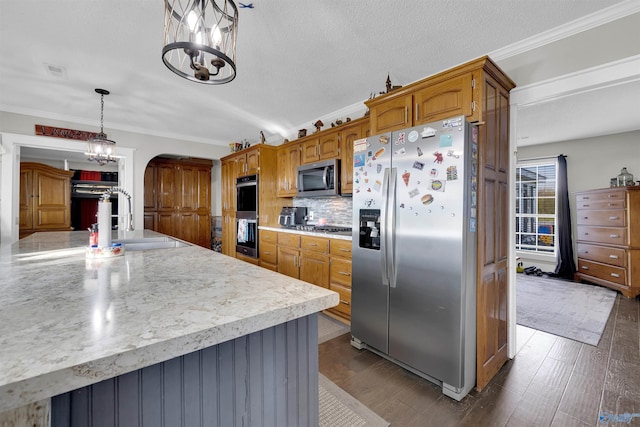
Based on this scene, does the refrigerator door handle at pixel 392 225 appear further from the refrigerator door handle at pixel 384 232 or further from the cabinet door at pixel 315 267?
the cabinet door at pixel 315 267

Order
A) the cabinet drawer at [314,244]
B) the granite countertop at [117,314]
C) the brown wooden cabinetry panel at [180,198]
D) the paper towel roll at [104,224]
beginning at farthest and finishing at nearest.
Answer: the brown wooden cabinetry panel at [180,198] < the cabinet drawer at [314,244] < the paper towel roll at [104,224] < the granite countertop at [117,314]

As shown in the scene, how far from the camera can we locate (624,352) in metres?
2.37

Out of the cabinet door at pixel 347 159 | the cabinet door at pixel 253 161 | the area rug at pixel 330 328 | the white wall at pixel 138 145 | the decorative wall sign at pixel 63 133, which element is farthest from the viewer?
the cabinet door at pixel 253 161

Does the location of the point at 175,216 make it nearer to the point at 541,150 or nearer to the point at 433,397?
the point at 433,397

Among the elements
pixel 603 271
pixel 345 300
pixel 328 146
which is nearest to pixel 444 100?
Result: pixel 328 146

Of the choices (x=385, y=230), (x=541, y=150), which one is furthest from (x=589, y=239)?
(x=385, y=230)

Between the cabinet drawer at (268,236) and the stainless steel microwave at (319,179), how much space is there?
2.17 feet

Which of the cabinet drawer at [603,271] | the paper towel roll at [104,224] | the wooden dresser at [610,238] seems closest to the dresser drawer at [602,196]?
the wooden dresser at [610,238]

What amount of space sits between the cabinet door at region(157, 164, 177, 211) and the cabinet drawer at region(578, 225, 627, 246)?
752cm

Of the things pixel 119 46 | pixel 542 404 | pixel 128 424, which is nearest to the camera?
pixel 128 424

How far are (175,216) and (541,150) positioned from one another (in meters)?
7.42

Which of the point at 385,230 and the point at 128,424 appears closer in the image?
the point at 128,424

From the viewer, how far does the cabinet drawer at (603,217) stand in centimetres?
400

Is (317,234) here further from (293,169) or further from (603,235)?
(603,235)
